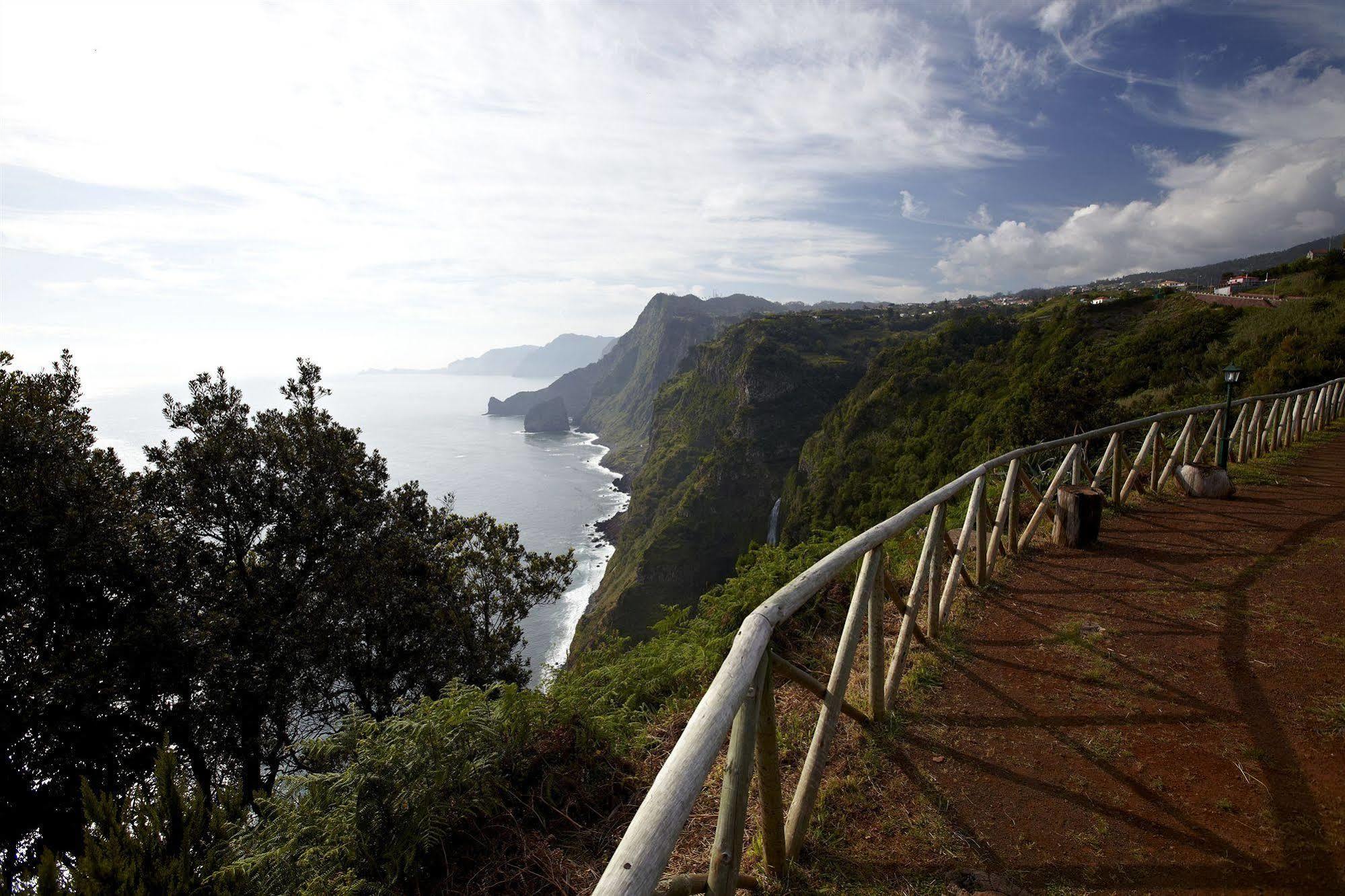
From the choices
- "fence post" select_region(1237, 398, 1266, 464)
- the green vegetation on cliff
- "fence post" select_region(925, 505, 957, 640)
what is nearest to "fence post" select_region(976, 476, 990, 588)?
"fence post" select_region(925, 505, 957, 640)

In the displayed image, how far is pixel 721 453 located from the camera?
9175cm

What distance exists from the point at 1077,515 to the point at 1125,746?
3912 mm

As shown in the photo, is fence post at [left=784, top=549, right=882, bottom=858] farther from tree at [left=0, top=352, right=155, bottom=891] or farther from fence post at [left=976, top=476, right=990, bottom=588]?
tree at [left=0, top=352, right=155, bottom=891]

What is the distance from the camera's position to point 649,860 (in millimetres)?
1346

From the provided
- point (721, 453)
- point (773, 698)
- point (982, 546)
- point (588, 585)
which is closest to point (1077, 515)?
point (982, 546)

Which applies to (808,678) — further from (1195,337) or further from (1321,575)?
(1195,337)

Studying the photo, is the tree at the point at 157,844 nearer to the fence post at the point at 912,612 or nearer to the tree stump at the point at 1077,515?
the fence post at the point at 912,612

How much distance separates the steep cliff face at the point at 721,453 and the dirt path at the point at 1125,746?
51129mm

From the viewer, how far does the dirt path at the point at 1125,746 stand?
8.85 ft

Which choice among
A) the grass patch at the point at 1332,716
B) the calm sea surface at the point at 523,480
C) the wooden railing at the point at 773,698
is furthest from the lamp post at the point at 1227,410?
the calm sea surface at the point at 523,480

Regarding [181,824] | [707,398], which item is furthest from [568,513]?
[181,824]

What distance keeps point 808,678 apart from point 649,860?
1.65 metres

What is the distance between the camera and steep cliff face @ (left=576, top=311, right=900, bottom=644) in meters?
68.6

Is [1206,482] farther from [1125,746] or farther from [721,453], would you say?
[721,453]
